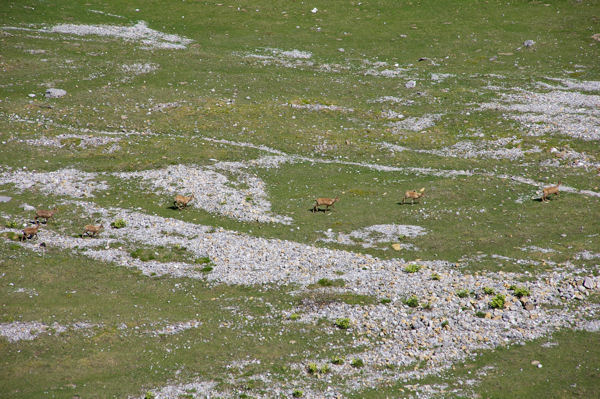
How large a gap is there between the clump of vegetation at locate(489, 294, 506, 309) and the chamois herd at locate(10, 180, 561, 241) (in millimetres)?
16679

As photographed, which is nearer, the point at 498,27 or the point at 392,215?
the point at 392,215

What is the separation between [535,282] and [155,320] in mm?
26479

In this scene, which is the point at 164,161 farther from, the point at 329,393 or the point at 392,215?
the point at 329,393

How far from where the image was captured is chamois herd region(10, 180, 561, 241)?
132ft

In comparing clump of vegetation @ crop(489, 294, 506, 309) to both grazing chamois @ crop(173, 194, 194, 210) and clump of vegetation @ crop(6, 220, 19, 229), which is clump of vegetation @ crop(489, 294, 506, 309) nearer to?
grazing chamois @ crop(173, 194, 194, 210)

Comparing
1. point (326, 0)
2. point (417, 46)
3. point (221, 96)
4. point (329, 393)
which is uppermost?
point (326, 0)

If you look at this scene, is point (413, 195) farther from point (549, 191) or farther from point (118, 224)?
point (118, 224)

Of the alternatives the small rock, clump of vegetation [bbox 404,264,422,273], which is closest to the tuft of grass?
clump of vegetation [bbox 404,264,422,273]

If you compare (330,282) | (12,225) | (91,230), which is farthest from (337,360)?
(12,225)

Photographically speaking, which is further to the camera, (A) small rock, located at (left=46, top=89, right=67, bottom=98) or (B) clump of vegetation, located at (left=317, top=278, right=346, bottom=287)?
(A) small rock, located at (left=46, top=89, right=67, bottom=98)

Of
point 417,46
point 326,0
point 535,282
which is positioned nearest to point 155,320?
point 535,282

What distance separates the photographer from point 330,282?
3516 centimetres

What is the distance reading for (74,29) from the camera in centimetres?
9806

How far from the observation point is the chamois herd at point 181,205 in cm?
4031
